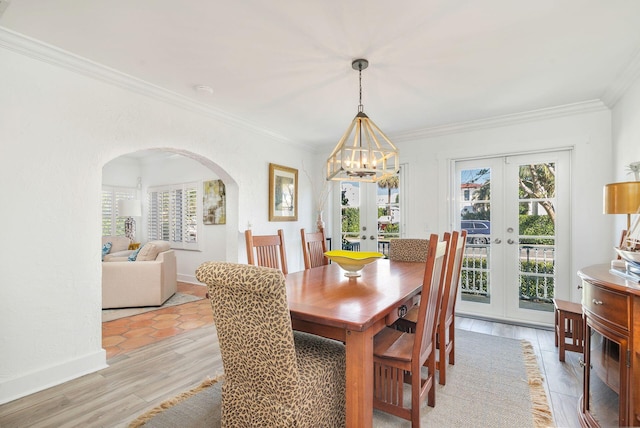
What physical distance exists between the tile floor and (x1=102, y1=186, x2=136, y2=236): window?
3063 mm

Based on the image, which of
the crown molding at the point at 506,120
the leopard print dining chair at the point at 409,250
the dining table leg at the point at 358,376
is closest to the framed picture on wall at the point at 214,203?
the crown molding at the point at 506,120

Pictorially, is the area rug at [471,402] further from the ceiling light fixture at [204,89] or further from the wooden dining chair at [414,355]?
the ceiling light fixture at [204,89]

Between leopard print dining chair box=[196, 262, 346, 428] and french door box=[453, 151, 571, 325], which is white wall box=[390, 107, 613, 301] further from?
leopard print dining chair box=[196, 262, 346, 428]

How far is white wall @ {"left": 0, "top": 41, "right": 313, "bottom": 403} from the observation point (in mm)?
2143

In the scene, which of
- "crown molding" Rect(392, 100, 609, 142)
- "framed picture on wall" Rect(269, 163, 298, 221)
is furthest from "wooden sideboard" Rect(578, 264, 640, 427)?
"framed picture on wall" Rect(269, 163, 298, 221)

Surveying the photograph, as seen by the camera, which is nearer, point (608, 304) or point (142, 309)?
point (608, 304)

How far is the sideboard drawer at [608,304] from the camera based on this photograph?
1392 mm

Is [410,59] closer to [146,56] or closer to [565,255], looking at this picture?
[146,56]

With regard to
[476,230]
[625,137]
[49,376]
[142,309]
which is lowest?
[142,309]

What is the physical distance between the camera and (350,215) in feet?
16.8

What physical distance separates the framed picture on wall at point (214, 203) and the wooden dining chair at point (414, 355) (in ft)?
13.8

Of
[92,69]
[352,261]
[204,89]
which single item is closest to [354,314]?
[352,261]

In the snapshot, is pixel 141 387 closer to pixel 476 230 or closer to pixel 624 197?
pixel 624 197

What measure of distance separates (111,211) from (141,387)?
16.9 feet
